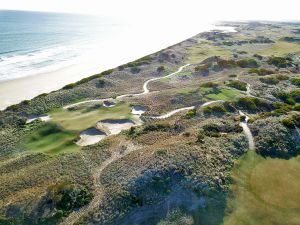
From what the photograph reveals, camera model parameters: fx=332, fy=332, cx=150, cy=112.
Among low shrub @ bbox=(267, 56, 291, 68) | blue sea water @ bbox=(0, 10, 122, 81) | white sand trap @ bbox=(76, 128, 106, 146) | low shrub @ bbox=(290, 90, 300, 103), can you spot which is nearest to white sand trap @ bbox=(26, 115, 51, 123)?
white sand trap @ bbox=(76, 128, 106, 146)

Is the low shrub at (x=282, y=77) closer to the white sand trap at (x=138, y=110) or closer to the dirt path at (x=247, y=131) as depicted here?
the dirt path at (x=247, y=131)

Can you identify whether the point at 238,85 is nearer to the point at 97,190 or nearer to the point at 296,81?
the point at 296,81

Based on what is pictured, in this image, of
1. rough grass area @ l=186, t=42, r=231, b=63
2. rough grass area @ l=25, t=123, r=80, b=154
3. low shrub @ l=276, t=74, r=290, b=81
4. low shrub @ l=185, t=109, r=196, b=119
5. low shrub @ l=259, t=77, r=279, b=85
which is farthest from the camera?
rough grass area @ l=186, t=42, r=231, b=63

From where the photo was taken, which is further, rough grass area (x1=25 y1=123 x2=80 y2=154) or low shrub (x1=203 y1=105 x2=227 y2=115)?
low shrub (x1=203 y1=105 x2=227 y2=115)

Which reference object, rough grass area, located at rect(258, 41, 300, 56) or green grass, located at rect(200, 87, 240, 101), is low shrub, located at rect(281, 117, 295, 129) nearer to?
green grass, located at rect(200, 87, 240, 101)

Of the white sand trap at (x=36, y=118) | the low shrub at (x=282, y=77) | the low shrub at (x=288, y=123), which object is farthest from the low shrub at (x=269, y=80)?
the white sand trap at (x=36, y=118)

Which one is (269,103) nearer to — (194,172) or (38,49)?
(194,172)
